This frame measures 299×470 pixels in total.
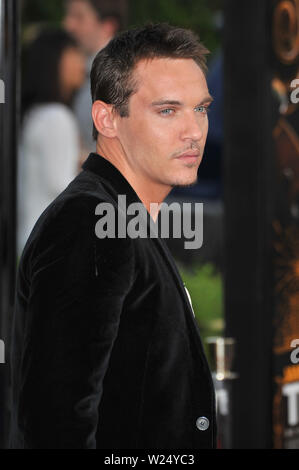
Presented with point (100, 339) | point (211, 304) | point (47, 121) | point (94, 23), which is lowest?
point (100, 339)

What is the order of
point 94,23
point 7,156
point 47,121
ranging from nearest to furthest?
point 7,156
point 47,121
point 94,23

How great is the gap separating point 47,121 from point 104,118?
8.13ft

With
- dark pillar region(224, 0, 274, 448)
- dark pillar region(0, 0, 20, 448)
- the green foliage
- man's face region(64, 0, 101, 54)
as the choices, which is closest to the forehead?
dark pillar region(0, 0, 20, 448)

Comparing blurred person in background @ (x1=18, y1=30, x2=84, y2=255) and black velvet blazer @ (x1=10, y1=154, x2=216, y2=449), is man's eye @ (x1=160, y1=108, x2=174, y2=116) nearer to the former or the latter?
black velvet blazer @ (x1=10, y1=154, x2=216, y2=449)

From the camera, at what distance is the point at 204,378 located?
0.99 meters

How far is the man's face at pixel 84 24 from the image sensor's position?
3.74 metres

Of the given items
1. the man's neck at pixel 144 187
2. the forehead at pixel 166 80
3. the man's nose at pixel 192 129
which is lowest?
the man's neck at pixel 144 187

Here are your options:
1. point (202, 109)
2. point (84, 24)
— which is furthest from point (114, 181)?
point (84, 24)

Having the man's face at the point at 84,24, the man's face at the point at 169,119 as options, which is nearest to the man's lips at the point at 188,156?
the man's face at the point at 169,119

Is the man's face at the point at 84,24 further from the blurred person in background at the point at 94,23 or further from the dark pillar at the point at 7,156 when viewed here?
the dark pillar at the point at 7,156

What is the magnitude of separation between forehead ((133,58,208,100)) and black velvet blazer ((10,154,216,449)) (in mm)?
118

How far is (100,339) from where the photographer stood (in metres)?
0.92

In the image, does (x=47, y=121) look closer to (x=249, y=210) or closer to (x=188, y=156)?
(x=249, y=210)

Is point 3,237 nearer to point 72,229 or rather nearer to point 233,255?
point 72,229
